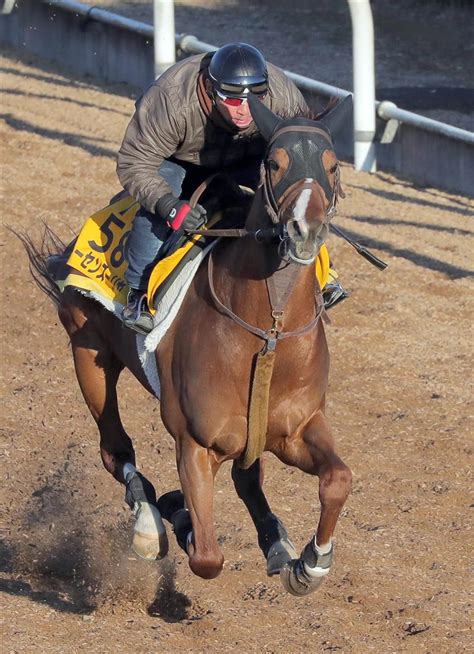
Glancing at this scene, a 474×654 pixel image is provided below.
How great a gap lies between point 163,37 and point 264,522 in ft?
27.5

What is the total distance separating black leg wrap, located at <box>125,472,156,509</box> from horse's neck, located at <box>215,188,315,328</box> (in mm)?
1373

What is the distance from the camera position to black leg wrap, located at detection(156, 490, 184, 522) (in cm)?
629

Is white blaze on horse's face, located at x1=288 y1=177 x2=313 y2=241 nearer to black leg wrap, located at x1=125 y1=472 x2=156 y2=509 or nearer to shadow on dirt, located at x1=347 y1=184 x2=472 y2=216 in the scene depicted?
black leg wrap, located at x1=125 y1=472 x2=156 y2=509

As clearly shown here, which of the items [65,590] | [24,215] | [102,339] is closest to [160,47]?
[24,215]

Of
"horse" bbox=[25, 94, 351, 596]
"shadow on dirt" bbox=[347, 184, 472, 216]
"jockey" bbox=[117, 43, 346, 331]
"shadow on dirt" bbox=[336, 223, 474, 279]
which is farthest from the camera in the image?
"shadow on dirt" bbox=[347, 184, 472, 216]

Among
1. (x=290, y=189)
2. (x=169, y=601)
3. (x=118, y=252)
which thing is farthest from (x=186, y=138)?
(x=169, y=601)

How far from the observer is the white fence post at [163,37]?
13.6m

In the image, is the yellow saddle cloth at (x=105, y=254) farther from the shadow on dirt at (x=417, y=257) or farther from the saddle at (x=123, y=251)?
the shadow on dirt at (x=417, y=257)

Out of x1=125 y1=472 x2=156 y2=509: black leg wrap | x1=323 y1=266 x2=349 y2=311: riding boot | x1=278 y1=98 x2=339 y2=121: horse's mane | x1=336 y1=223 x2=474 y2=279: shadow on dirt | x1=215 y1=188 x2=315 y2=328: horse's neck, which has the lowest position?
x1=336 y1=223 x2=474 y2=279: shadow on dirt

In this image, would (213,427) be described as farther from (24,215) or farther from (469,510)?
(24,215)

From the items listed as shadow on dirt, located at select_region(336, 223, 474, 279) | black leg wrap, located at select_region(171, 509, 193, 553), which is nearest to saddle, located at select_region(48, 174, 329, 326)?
black leg wrap, located at select_region(171, 509, 193, 553)

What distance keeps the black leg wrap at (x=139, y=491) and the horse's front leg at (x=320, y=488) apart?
952 mm

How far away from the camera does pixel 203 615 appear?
6.04 metres

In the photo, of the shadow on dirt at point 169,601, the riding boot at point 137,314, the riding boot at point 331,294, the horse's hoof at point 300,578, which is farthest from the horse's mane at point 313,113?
the shadow on dirt at point 169,601
